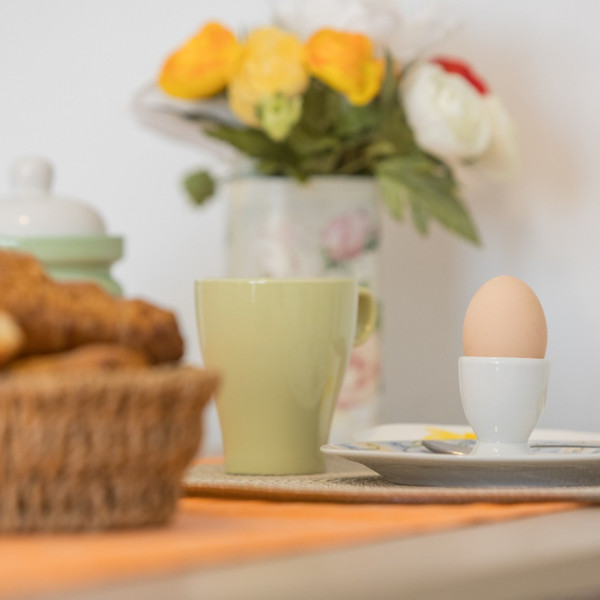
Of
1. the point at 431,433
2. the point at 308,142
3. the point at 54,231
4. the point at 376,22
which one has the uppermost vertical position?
the point at 376,22

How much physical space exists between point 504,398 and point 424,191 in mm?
559

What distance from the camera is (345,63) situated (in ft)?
3.24

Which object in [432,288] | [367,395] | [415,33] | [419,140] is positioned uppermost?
[415,33]

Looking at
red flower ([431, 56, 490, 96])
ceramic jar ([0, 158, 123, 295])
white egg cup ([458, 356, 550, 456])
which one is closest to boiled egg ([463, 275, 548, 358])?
white egg cup ([458, 356, 550, 456])

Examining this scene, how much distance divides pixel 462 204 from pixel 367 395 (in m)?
0.23

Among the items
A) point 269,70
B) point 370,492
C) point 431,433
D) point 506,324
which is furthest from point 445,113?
point 370,492

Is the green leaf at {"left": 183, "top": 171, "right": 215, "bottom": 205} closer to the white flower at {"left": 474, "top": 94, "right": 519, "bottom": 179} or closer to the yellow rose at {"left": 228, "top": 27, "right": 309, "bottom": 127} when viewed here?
the yellow rose at {"left": 228, "top": 27, "right": 309, "bottom": 127}

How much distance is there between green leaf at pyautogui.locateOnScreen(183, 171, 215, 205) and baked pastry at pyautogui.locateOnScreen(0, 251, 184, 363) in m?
0.81

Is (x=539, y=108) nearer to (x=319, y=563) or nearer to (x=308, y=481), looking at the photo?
(x=308, y=481)

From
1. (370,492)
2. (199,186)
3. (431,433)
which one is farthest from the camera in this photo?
(199,186)

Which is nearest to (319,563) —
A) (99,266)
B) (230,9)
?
(99,266)

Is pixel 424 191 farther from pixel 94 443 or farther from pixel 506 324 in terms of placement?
pixel 94 443

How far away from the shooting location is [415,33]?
113cm

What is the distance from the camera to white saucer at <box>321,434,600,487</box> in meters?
0.51
